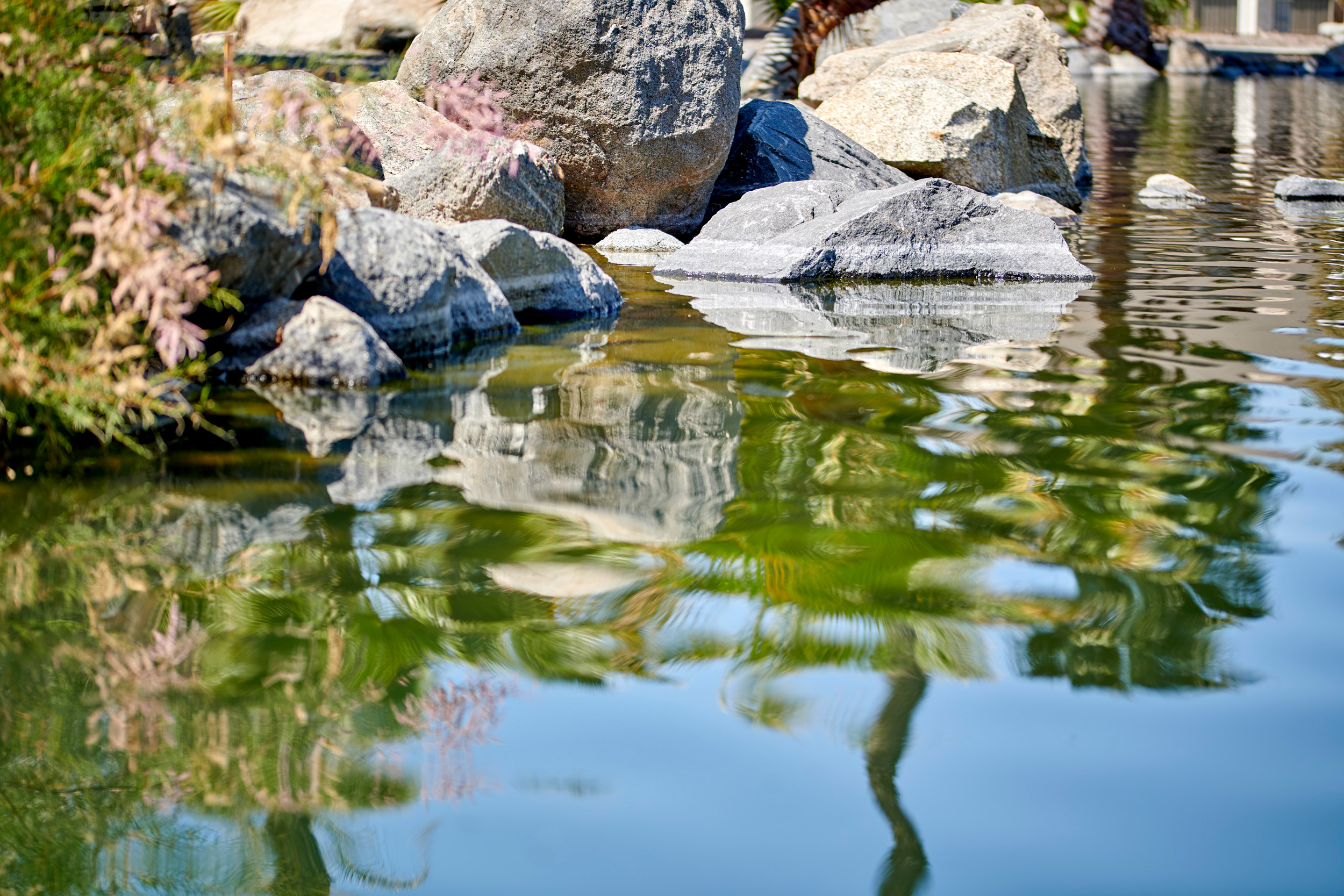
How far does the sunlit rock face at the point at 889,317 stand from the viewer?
512 centimetres

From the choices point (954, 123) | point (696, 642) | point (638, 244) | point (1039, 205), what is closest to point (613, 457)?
point (696, 642)

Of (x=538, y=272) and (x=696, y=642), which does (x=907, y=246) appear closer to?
(x=538, y=272)

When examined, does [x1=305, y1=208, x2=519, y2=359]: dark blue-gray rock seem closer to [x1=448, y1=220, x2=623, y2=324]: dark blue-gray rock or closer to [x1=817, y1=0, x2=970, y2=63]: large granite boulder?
[x1=448, y1=220, x2=623, y2=324]: dark blue-gray rock

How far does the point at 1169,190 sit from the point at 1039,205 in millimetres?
2086

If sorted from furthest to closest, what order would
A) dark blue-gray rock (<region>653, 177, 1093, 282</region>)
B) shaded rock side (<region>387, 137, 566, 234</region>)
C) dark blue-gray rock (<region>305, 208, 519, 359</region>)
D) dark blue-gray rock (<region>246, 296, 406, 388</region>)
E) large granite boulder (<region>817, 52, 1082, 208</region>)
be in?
large granite boulder (<region>817, 52, 1082, 208</region>)
dark blue-gray rock (<region>653, 177, 1093, 282</region>)
shaded rock side (<region>387, 137, 566, 234</region>)
dark blue-gray rock (<region>305, 208, 519, 359</region>)
dark blue-gray rock (<region>246, 296, 406, 388</region>)

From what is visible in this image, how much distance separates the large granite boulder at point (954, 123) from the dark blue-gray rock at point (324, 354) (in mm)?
5867

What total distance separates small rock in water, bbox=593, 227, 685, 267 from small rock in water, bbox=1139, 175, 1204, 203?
498cm

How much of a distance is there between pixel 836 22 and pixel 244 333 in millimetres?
11476

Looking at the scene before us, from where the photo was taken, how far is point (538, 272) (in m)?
5.82

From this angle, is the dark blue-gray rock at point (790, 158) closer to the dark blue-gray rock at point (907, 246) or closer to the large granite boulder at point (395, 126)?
the dark blue-gray rock at point (907, 246)

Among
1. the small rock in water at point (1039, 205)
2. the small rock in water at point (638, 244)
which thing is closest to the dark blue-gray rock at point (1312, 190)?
the small rock in water at point (1039, 205)

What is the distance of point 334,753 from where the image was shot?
205 centimetres

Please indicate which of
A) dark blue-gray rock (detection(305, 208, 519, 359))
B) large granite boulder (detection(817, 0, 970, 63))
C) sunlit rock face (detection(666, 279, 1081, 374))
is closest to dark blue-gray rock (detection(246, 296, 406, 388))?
dark blue-gray rock (detection(305, 208, 519, 359))

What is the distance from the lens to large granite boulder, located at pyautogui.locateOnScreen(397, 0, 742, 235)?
7.72 metres
